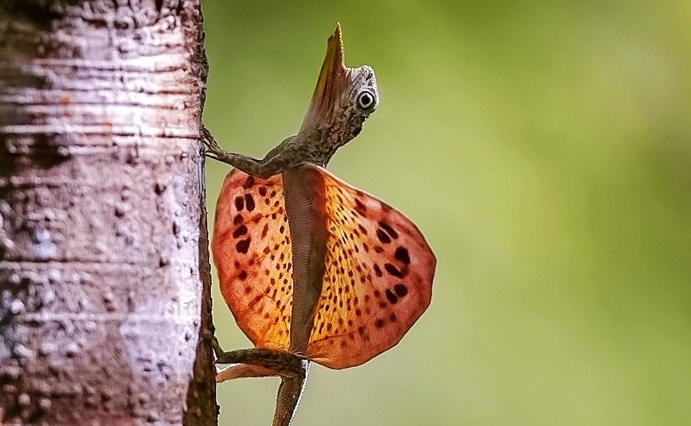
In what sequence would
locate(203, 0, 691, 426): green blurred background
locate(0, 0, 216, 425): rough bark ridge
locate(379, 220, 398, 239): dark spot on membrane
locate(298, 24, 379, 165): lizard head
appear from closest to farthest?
locate(0, 0, 216, 425): rough bark ridge < locate(379, 220, 398, 239): dark spot on membrane < locate(298, 24, 379, 165): lizard head < locate(203, 0, 691, 426): green blurred background

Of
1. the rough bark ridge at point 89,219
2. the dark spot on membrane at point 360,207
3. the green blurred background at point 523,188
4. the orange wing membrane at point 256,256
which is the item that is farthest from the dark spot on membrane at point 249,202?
the green blurred background at point 523,188

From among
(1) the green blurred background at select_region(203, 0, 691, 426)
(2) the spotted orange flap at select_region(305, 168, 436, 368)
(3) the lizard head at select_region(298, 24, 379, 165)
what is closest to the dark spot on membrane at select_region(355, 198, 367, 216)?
(2) the spotted orange flap at select_region(305, 168, 436, 368)

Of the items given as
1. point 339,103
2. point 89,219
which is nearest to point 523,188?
point 339,103

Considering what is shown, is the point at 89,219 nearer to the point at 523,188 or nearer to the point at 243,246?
the point at 243,246

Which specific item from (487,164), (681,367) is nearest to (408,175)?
(487,164)

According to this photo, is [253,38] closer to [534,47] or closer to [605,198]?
[534,47]

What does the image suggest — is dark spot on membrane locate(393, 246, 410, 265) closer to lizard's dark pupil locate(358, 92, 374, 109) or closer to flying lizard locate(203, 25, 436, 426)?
flying lizard locate(203, 25, 436, 426)

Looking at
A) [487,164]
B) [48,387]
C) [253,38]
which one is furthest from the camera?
[487,164]
